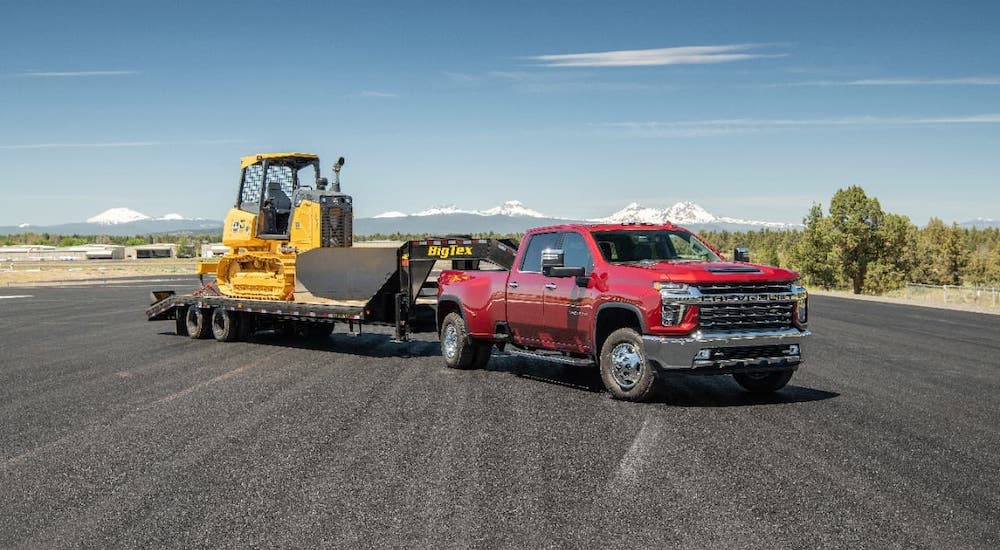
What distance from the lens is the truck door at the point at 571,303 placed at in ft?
38.2

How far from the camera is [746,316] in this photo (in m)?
10.7

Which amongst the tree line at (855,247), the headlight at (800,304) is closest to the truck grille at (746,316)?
the headlight at (800,304)

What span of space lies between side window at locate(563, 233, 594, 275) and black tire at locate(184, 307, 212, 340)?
10.3 m

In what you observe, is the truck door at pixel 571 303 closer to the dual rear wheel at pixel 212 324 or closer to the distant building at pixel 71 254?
the dual rear wheel at pixel 212 324

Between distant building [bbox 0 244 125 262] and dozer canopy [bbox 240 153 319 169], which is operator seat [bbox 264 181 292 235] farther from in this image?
distant building [bbox 0 244 125 262]

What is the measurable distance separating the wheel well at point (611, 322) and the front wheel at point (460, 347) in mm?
3019

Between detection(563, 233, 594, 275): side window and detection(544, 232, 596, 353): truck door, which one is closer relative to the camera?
detection(544, 232, 596, 353): truck door

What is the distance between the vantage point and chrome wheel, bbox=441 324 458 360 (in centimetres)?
1429

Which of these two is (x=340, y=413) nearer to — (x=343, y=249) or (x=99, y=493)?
(x=99, y=493)

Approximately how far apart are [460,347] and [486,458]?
614cm

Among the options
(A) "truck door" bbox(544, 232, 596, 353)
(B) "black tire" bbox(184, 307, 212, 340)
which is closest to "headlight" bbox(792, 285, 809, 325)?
(A) "truck door" bbox(544, 232, 596, 353)

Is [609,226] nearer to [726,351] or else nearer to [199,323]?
[726,351]

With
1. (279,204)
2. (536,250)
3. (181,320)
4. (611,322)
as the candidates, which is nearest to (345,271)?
(279,204)

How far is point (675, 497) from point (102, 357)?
12.9 m
